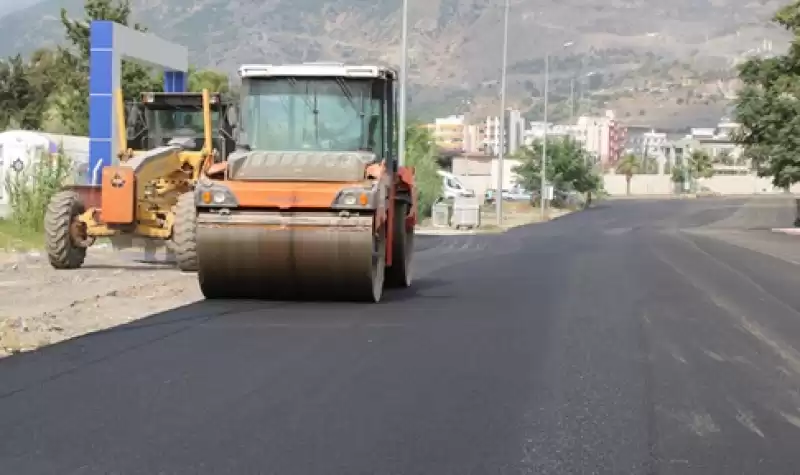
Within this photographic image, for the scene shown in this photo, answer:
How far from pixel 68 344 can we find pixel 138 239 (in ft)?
29.7

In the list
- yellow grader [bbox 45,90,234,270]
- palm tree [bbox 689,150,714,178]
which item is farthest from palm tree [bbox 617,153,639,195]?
yellow grader [bbox 45,90,234,270]

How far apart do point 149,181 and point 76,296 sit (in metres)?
4.36

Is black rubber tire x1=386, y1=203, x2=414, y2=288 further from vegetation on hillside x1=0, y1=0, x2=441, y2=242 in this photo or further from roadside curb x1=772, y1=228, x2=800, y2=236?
roadside curb x1=772, y1=228, x2=800, y2=236

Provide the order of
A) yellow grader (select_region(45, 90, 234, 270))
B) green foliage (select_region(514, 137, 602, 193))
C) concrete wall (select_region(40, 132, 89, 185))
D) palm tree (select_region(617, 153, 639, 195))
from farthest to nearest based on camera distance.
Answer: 1. palm tree (select_region(617, 153, 639, 195))
2. green foliage (select_region(514, 137, 602, 193))
3. concrete wall (select_region(40, 132, 89, 185))
4. yellow grader (select_region(45, 90, 234, 270))

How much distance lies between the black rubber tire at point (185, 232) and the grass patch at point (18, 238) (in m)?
7.87

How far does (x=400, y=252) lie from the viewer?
17672 millimetres

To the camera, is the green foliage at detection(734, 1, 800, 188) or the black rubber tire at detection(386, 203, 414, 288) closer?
the black rubber tire at detection(386, 203, 414, 288)

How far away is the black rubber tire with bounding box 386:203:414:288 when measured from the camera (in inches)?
685

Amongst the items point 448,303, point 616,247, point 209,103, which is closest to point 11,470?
point 448,303

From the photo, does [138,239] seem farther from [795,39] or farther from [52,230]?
[795,39]

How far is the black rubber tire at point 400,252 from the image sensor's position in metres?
17.4

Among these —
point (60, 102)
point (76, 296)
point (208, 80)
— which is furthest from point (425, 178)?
point (76, 296)

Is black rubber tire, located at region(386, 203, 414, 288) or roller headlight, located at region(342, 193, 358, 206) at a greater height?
roller headlight, located at region(342, 193, 358, 206)

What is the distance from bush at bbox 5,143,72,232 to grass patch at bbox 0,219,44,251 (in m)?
0.20
